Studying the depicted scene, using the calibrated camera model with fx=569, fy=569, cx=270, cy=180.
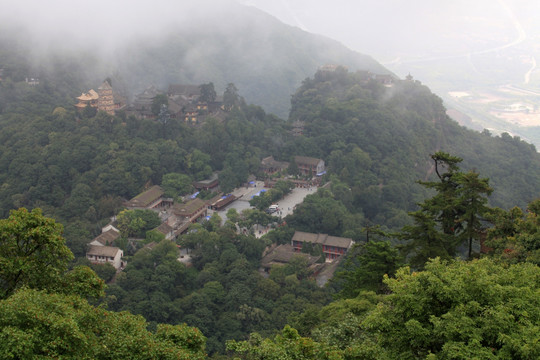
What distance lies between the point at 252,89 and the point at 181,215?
3661 centimetres

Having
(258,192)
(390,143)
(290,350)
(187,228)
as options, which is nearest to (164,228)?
(187,228)

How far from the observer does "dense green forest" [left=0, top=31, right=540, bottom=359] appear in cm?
894

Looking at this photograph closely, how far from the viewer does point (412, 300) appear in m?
9.09

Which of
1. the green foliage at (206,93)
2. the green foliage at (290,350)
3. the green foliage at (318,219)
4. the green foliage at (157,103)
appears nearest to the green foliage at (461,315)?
the green foliage at (290,350)

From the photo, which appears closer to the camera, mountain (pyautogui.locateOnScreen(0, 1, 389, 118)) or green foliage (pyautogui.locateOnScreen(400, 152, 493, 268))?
green foliage (pyautogui.locateOnScreen(400, 152, 493, 268))

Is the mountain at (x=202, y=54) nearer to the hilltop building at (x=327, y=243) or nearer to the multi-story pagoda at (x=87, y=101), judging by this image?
the multi-story pagoda at (x=87, y=101)

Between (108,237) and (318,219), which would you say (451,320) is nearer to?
(108,237)

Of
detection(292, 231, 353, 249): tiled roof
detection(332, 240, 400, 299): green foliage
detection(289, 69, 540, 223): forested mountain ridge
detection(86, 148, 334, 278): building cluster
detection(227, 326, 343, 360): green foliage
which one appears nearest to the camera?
detection(227, 326, 343, 360): green foliage

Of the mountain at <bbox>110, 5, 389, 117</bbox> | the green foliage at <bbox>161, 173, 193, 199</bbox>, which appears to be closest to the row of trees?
the green foliage at <bbox>161, 173, 193, 199</bbox>

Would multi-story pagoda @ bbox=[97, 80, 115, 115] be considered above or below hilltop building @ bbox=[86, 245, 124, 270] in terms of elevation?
above

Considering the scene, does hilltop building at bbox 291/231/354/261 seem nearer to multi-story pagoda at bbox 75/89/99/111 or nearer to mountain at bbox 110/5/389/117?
multi-story pagoda at bbox 75/89/99/111

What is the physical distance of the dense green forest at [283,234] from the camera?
8.94 metres

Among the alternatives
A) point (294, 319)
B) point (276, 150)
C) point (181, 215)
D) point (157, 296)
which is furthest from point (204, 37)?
point (294, 319)

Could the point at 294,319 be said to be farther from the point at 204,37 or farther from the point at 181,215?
the point at 204,37
